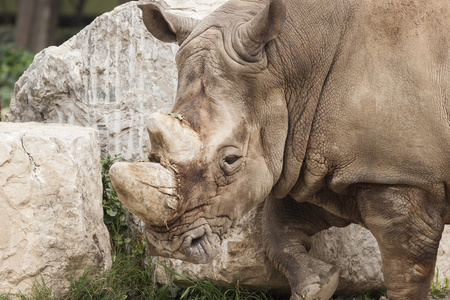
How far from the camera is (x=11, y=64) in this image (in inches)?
623

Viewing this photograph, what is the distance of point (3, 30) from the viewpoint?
20.5 m

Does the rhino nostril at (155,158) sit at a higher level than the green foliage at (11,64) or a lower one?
higher

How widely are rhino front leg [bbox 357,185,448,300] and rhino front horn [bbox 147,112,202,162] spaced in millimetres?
1238

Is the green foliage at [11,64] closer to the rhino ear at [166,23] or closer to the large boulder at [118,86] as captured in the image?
the large boulder at [118,86]

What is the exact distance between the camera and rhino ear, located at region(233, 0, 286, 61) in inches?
168

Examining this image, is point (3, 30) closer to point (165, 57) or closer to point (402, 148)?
point (165, 57)

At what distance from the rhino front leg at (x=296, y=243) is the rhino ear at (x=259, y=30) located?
1.50 metres

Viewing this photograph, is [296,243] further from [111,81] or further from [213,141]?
[111,81]

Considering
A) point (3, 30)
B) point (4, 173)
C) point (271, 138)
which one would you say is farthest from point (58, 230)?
point (3, 30)

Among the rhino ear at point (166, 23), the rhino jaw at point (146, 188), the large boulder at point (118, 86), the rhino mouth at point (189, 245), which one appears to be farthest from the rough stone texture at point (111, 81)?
the rhino jaw at point (146, 188)

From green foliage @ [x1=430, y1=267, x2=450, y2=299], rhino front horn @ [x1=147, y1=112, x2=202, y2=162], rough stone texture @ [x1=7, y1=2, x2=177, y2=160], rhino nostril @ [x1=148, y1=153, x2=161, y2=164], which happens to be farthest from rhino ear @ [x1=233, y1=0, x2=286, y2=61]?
green foliage @ [x1=430, y1=267, x2=450, y2=299]

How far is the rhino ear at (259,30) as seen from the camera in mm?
4273

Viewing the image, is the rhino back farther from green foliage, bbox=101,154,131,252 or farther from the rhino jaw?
Answer: green foliage, bbox=101,154,131,252

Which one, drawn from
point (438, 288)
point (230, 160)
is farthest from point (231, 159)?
point (438, 288)
